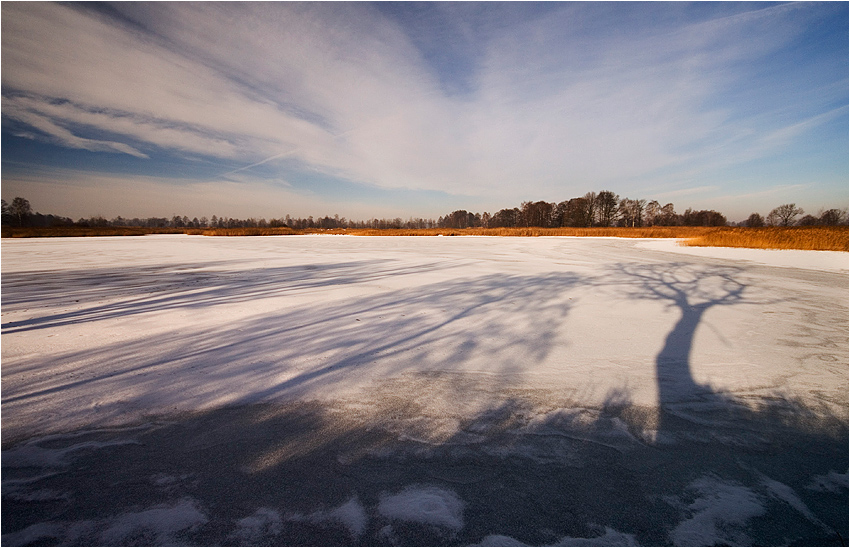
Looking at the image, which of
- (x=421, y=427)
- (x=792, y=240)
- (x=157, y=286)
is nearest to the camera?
(x=421, y=427)

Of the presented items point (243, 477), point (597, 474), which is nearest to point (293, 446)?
point (243, 477)

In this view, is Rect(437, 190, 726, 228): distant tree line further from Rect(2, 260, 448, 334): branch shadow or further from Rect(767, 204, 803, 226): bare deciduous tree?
Rect(2, 260, 448, 334): branch shadow

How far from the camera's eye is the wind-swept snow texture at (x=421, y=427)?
57.7 inches

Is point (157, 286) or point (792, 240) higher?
point (792, 240)

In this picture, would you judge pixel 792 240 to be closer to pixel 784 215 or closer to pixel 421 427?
pixel 421 427

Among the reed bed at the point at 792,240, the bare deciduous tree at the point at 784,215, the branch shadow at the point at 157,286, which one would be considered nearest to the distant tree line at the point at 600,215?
the bare deciduous tree at the point at 784,215

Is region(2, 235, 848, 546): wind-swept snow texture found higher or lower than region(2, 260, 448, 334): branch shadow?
lower

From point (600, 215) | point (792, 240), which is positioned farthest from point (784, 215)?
point (792, 240)

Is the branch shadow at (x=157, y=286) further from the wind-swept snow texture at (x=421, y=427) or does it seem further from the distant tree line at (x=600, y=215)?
the distant tree line at (x=600, y=215)

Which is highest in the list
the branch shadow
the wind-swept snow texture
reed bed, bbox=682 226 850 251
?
reed bed, bbox=682 226 850 251

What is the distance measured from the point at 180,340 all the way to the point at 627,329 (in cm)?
517

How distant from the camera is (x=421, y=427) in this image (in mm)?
2117

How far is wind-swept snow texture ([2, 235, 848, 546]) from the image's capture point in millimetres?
1465

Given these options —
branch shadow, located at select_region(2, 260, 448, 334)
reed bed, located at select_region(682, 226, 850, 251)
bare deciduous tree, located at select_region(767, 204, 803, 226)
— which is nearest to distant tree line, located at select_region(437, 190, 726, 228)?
bare deciduous tree, located at select_region(767, 204, 803, 226)
